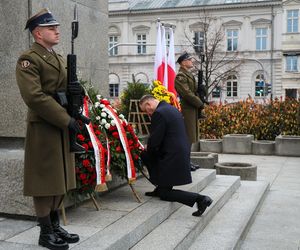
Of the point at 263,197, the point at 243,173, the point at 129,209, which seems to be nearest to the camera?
the point at 129,209

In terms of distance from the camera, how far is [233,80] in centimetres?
5094

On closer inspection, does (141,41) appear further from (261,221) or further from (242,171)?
(261,221)

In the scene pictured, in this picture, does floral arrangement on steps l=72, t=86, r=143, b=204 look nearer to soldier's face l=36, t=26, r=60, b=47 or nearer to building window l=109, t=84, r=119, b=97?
soldier's face l=36, t=26, r=60, b=47

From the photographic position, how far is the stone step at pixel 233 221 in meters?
5.40

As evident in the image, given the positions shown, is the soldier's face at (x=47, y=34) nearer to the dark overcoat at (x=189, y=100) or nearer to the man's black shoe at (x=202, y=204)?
the man's black shoe at (x=202, y=204)

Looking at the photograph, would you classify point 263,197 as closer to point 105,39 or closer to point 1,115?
point 105,39

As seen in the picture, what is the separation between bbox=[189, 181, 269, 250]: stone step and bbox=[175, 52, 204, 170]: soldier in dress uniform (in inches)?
55.4

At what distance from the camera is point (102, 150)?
16.9 feet

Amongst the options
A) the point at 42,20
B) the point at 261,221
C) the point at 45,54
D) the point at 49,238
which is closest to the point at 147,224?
the point at 49,238

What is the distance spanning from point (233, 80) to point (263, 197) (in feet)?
143

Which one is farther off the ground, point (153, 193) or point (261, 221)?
point (153, 193)

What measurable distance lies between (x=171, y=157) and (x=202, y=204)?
0.69 metres

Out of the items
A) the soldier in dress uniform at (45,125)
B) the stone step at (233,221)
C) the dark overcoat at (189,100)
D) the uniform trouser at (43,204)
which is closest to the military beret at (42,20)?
the soldier in dress uniform at (45,125)

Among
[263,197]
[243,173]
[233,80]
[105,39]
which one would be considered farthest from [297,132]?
[233,80]
